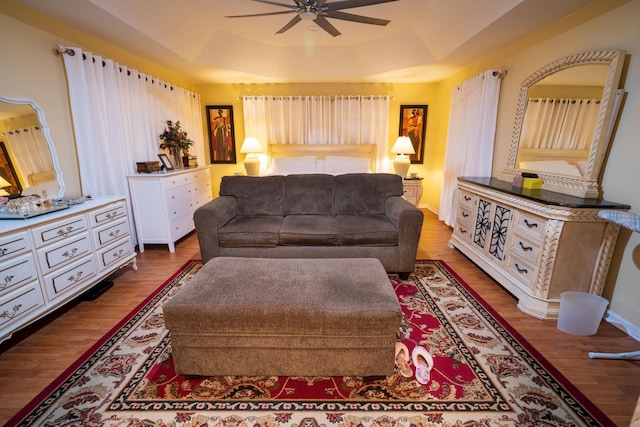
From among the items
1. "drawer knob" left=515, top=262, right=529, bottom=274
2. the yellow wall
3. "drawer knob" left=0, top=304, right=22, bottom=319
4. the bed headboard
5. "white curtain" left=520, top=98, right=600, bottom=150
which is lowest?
"drawer knob" left=0, top=304, right=22, bottom=319

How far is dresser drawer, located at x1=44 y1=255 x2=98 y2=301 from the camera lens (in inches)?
79.0

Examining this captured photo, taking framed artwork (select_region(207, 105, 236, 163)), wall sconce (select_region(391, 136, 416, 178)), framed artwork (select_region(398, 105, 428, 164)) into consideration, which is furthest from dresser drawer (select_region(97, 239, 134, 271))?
framed artwork (select_region(398, 105, 428, 164))

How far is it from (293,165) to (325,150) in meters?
0.72

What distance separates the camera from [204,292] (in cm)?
156

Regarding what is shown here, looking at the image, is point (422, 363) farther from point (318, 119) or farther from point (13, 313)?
point (318, 119)

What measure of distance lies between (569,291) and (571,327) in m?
0.27

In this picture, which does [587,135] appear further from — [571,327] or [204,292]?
[204,292]

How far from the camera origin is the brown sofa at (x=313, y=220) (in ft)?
8.75

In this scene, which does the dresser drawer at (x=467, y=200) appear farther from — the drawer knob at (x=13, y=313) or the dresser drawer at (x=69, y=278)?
the drawer knob at (x=13, y=313)

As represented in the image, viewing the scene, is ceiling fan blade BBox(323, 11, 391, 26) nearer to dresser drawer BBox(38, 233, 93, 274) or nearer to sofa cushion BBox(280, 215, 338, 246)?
sofa cushion BBox(280, 215, 338, 246)

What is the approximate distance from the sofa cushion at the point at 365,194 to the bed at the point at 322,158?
5.31ft

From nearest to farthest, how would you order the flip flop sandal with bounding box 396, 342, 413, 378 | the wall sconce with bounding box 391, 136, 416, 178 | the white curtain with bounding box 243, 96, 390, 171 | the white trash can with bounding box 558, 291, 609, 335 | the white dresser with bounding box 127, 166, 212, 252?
the flip flop sandal with bounding box 396, 342, 413, 378 → the white trash can with bounding box 558, 291, 609, 335 → the white dresser with bounding box 127, 166, 212, 252 → the wall sconce with bounding box 391, 136, 416, 178 → the white curtain with bounding box 243, 96, 390, 171

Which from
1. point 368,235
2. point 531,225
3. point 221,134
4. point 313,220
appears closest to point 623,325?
point 531,225

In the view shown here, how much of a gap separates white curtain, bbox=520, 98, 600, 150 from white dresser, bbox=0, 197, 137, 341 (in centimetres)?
406
